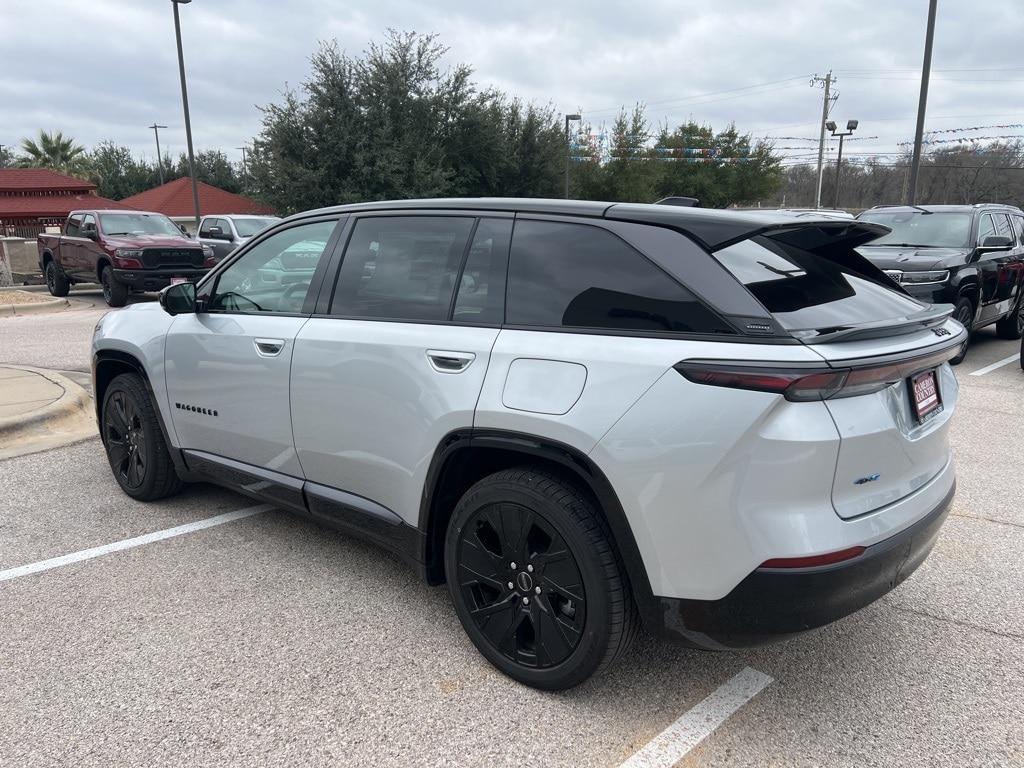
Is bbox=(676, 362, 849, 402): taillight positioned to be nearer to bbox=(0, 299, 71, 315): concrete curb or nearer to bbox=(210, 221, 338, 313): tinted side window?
bbox=(210, 221, 338, 313): tinted side window

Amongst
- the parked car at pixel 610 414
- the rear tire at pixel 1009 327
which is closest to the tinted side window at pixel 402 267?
the parked car at pixel 610 414

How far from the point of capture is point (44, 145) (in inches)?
2153

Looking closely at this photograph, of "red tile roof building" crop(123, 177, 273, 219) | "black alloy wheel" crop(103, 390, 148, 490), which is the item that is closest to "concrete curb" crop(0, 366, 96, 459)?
"black alloy wheel" crop(103, 390, 148, 490)

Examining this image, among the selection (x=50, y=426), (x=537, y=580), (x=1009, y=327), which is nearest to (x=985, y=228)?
(x=1009, y=327)

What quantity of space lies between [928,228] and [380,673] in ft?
31.6

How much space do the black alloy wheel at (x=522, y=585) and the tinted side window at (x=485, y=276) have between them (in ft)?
2.32

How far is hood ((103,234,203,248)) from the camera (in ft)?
47.6

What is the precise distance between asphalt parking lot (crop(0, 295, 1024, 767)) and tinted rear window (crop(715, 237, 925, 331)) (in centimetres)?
133

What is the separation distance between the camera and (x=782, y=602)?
84.7 inches

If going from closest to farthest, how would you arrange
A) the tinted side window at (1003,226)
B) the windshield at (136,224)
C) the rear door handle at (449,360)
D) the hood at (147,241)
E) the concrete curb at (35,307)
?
1. the rear door handle at (449,360)
2. the tinted side window at (1003,226)
3. the concrete curb at (35,307)
4. the hood at (147,241)
5. the windshield at (136,224)

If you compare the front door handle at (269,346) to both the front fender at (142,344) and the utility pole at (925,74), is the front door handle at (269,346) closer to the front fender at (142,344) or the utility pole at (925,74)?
the front fender at (142,344)

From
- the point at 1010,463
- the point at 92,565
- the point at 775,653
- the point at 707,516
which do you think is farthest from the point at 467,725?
the point at 1010,463

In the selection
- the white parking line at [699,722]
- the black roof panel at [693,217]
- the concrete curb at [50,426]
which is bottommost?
the white parking line at [699,722]

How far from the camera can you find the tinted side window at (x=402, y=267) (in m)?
2.95
